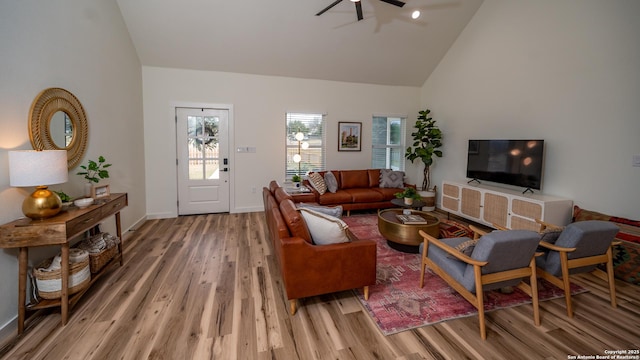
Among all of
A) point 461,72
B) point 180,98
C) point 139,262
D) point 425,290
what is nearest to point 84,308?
point 139,262

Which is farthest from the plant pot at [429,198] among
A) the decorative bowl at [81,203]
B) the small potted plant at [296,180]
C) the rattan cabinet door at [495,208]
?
the decorative bowl at [81,203]

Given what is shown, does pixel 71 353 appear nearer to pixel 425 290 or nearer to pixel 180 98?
pixel 425 290

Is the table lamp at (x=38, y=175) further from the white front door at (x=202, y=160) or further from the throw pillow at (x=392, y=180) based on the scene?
the throw pillow at (x=392, y=180)

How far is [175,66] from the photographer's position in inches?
196

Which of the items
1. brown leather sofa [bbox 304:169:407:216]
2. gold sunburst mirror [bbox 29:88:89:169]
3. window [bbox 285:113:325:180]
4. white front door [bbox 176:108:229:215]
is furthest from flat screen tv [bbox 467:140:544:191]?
gold sunburst mirror [bbox 29:88:89:169]

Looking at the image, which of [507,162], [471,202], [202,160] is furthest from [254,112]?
[507,162]

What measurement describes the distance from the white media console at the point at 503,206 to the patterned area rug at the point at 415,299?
1.06 m

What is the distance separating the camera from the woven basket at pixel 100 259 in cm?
256

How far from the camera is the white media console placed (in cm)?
360

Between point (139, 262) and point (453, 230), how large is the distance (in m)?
4.26

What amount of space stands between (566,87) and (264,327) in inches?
189

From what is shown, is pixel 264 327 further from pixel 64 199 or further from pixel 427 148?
pixel 427 148

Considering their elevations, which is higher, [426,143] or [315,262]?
[426,143]

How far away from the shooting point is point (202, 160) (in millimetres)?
→ 5285
